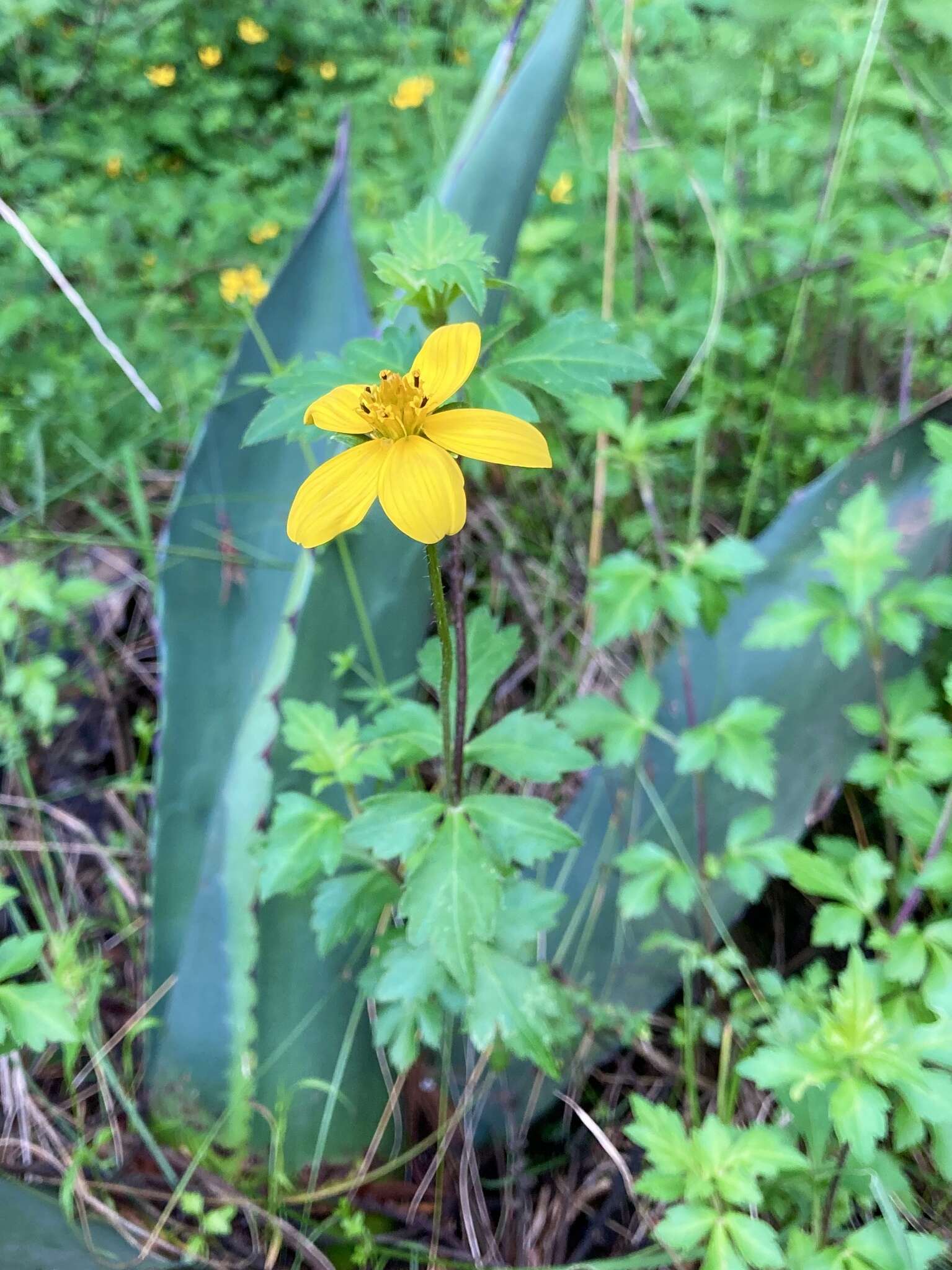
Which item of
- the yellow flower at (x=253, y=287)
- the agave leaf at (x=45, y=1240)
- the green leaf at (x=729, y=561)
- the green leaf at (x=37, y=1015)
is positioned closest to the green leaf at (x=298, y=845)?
the green leaf at (x=37, y=1015)

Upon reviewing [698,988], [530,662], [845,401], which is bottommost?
[698,988]

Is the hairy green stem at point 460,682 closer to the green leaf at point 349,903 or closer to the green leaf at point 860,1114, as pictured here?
the green leaf at point 349,903

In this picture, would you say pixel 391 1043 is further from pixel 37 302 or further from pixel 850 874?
pixel 37 302

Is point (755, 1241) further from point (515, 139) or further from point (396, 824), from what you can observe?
point (515, 139)

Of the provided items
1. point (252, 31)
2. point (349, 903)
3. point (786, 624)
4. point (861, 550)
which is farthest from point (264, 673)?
point (252, 31)

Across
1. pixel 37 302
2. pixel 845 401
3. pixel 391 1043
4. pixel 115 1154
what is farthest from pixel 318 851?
pixel 37 302

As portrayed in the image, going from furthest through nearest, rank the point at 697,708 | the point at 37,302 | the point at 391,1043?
the point at 37,302
the point at 697,708
the point at 391,1043

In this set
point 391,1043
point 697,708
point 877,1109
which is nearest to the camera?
point 877,1109
